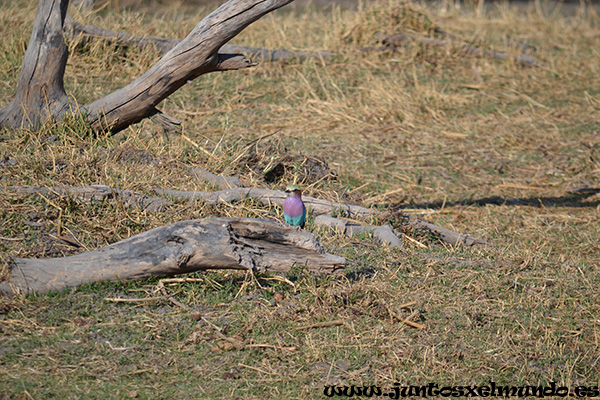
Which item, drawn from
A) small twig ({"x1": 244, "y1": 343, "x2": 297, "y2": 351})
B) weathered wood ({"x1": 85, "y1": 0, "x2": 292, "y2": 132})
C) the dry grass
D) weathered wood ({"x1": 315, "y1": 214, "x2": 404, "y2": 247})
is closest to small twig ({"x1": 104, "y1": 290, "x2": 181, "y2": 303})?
the dry grass

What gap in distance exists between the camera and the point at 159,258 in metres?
3.33

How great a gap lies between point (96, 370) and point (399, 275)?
6.49ft

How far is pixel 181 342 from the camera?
316 cm

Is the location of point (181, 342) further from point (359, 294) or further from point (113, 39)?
point (113, 39)

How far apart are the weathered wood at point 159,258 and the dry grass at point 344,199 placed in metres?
0.11

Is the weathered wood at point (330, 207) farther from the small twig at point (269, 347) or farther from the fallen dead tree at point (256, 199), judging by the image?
the small twig at point (269, 347)

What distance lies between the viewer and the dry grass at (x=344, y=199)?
308cm

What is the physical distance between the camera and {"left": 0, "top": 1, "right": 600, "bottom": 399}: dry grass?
3084 mm

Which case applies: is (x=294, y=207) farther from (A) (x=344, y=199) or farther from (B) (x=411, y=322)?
(B) (x=411, y=322)

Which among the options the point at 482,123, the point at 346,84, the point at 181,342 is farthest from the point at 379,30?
the point at 181,342

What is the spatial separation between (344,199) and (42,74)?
2672 mm

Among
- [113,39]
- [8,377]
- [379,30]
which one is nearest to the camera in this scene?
[8,377]

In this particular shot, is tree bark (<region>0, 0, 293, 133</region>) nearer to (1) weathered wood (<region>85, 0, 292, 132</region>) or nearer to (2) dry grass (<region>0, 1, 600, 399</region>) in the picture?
(1) weathered wood (<region>85, 0, 292, 132</region>)

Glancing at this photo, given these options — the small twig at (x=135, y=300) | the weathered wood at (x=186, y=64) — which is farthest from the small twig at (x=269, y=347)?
the weathered wood at (x=186, y=64)
